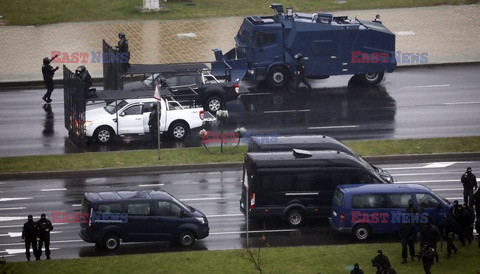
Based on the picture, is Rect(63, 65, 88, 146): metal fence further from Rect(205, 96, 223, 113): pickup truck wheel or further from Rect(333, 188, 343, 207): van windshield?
Rect(333, 188, 343, 207): van windshield

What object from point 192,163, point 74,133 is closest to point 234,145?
point 192,163

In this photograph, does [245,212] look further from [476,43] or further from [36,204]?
[476,43]

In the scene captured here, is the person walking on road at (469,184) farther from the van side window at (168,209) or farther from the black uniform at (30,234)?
the black uniform at (30,234)

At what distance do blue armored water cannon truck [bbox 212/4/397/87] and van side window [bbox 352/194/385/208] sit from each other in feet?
59.4

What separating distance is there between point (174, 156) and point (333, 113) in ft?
28.8

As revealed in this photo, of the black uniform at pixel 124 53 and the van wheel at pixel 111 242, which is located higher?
the black uniform at pixel 124 53

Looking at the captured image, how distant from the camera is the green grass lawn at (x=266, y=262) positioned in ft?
91.9

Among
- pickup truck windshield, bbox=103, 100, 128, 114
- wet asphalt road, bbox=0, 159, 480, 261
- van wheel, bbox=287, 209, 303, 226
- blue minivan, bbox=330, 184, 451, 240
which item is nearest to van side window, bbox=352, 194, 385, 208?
blue minivan, bbox=330, 184, 451, 240

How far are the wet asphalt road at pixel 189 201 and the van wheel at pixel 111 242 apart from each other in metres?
0.18

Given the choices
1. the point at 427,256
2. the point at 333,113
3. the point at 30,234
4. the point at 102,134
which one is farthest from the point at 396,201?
the point at 333,113

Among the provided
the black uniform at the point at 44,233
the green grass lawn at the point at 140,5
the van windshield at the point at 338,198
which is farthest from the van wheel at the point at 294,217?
the green grass lawn at the point at 140,5

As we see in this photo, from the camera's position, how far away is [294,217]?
106 ft

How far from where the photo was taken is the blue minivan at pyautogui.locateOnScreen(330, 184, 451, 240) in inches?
1212

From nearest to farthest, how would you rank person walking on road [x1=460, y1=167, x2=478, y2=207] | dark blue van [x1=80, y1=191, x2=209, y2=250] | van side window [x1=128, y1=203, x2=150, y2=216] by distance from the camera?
dark blue van [x1=80, y1=191, x2=209, y2=250] → van side window [x1=128, y1=203, x2=150, y2=216] → person walking on road [x1=460, y1=167, x2=478, y2=207]
